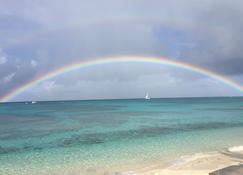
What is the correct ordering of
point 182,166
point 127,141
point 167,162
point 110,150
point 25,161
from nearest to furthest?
point 182,166
point 167,162
point 25,161
point 110,150
point 127,141

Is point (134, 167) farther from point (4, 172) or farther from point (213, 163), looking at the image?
point (4, 172)

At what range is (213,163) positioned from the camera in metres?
14.9

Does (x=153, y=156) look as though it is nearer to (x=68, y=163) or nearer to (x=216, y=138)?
(x=68, y=163)

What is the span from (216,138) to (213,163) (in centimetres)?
1098

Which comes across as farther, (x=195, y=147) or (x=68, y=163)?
(x=195, y=147)

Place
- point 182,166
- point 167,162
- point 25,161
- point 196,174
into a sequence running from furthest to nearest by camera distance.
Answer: point 25,161 < point 167,162 < point 182,166 < point 196,174

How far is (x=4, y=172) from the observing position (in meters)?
15.0

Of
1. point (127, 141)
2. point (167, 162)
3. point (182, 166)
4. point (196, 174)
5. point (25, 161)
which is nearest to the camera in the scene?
point (196, 174)

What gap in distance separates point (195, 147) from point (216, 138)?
5199mm

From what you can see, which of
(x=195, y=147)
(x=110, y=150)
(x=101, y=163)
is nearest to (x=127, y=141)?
(x=110, y=150)

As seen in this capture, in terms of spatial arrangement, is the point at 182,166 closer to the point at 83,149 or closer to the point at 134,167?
the point at 134,167

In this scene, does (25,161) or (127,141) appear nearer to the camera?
(25,161)

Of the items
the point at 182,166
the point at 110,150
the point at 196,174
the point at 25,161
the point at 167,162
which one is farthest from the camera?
the point at 110,150

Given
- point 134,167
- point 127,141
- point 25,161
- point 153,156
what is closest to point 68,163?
point 25,161
